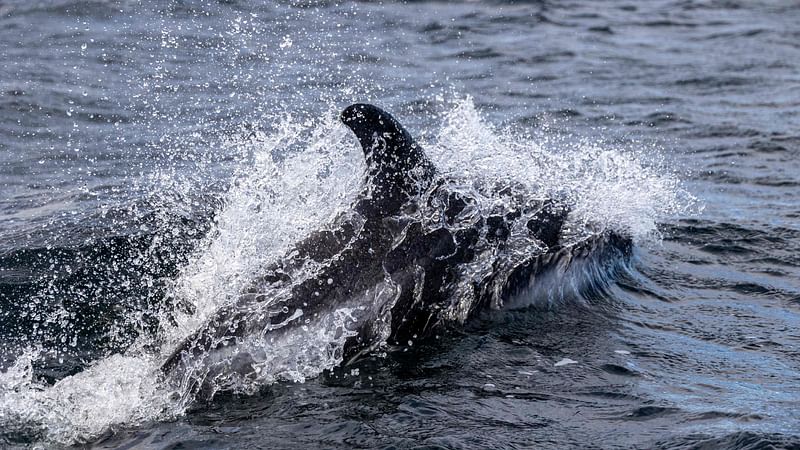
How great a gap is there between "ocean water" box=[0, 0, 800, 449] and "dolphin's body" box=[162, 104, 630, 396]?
0.19 m

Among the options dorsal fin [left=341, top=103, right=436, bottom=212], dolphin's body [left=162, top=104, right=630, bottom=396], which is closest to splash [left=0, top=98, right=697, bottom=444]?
dolphin's body [left=162, top=104, right=630, bottom=396]

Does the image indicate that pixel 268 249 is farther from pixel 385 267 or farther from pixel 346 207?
pixel 385 267

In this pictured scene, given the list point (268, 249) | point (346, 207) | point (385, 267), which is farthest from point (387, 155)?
point (268, 249)

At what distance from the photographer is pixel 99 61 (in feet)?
53.4

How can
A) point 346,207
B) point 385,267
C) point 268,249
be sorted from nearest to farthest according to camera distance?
1. point 385,267
2. point 346,207
3. point 268,249

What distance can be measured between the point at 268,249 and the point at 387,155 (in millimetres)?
1095

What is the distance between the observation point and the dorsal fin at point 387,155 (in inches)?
284

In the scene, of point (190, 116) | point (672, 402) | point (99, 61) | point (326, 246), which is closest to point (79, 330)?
point (326, 246)

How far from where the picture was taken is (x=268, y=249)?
7535mm

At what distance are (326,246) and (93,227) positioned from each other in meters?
Answer: 3.41

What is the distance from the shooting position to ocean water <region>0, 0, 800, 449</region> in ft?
21.1

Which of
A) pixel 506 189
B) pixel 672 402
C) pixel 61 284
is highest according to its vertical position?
pixel 506 189

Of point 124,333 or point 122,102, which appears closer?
point 124,333

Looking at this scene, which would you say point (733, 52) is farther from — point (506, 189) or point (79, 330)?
point (79, 330)
